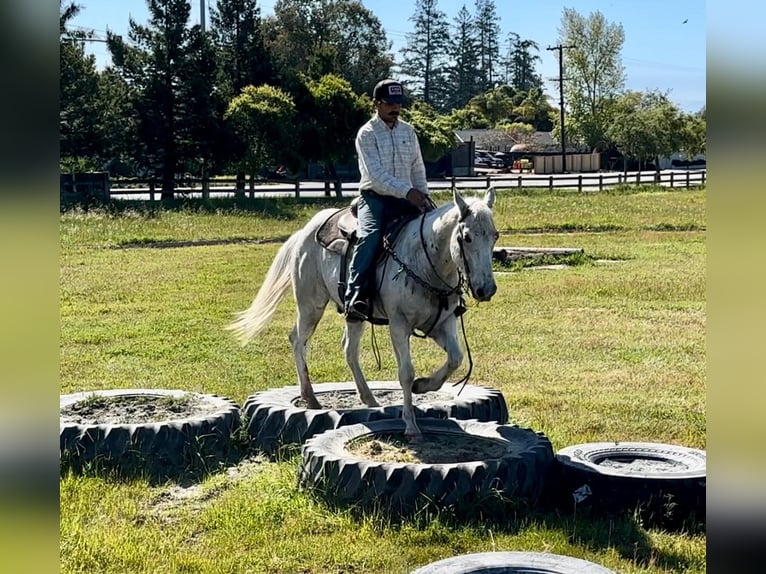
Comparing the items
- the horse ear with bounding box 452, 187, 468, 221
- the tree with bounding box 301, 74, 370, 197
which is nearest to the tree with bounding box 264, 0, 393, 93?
the tree with bounding box 301, 74, 370, 197

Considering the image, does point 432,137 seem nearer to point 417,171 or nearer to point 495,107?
point 417,171

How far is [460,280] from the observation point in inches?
243

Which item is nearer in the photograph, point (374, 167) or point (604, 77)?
point (374, 167)

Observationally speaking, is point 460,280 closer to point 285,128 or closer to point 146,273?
point 146,273

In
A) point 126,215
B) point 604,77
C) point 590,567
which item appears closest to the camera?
point 590,567

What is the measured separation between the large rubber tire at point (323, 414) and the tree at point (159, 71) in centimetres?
2976

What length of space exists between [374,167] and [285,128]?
29.0 metres

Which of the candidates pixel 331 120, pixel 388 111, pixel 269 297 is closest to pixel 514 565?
pixel 388 111

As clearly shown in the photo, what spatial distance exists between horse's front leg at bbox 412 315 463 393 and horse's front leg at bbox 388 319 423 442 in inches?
2.6

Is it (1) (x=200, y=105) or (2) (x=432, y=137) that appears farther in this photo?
(2) (x=432, y=137)

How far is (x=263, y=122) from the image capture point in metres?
34.8

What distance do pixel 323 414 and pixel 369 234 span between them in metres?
1.55
